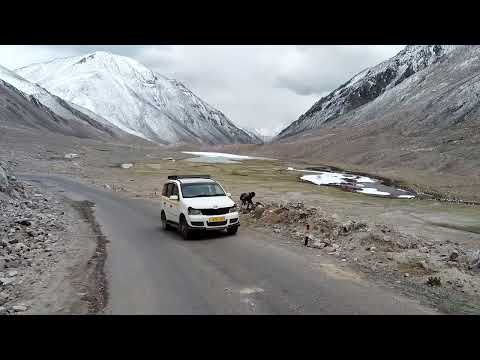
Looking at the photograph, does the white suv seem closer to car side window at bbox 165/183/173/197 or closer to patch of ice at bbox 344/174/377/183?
car side window at bbox 165/183/173/197

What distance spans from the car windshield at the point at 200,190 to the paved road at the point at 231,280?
1.67 meters

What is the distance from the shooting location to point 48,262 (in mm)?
12898

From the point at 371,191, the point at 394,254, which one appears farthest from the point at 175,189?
the point at 371,191

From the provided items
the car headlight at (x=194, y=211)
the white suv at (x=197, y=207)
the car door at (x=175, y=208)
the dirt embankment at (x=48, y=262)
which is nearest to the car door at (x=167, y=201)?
the white suv at (x=197, y=207)

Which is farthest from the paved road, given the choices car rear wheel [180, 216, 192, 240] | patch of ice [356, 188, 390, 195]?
patch of ice [356, 188, 390, 195]

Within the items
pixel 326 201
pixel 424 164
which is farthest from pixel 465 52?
pixel 326 201

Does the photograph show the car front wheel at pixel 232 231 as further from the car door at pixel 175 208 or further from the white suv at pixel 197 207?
the car door at pixel 175 208

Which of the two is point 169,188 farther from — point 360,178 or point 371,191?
point 360,178

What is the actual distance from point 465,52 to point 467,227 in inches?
6167

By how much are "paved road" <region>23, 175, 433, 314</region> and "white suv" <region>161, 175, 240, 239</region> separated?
54 cm

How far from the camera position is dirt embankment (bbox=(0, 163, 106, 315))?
9148 millimetres

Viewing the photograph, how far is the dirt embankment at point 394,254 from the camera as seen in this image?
391 inches

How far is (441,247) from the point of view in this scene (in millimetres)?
15414

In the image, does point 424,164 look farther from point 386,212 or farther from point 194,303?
point 194,303
